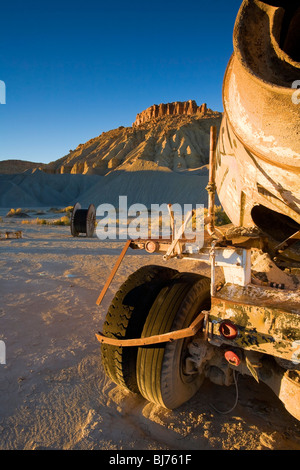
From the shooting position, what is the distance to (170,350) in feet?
7.86

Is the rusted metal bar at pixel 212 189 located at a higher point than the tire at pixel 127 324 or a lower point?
higher

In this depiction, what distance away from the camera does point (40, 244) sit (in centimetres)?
1155

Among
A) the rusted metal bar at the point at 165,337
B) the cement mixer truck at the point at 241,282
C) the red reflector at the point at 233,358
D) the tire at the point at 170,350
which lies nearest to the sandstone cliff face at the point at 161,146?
the cement mixer truck at the point at 241,282

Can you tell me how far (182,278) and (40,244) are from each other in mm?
9829

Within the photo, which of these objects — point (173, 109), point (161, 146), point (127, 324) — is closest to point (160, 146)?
point (161, 146)

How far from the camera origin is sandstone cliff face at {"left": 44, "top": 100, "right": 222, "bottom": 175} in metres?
63.7

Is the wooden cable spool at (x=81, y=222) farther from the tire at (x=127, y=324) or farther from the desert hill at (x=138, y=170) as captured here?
the desert hill at (x=138, y=170)

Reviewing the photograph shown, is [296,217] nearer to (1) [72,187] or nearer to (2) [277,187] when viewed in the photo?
(2) [277,187]

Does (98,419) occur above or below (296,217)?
below

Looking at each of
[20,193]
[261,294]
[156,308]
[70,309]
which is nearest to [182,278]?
[156,308]

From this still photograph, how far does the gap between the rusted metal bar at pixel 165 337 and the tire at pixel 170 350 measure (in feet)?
0.36

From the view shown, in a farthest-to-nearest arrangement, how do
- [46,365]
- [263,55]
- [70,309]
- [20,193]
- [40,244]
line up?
1. [20,193]
2. [40,244]
3. [70,309]
4. [46,365]
5. [263,55]

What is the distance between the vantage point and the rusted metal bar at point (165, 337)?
2244 millimetres

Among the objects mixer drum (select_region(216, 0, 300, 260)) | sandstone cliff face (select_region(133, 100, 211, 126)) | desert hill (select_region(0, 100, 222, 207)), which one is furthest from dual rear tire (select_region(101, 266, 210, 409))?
sandstone cliff face (select_region(133, 100, 211, 126))
